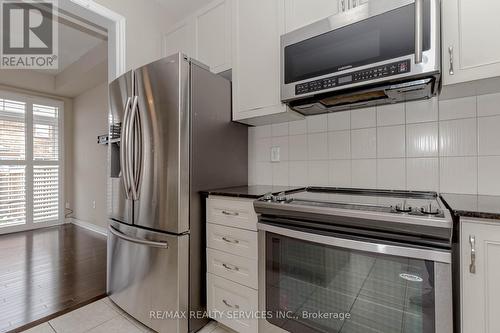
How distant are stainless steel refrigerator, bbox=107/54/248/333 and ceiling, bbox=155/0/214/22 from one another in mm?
1132

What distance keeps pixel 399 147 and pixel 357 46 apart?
0.68 m

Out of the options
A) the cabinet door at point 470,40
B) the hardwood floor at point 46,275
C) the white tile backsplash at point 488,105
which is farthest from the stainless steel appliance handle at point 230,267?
the white tile backsplash at point 488,105

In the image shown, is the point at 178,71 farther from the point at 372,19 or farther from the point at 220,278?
the point at 220,278

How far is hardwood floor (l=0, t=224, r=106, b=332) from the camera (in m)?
→ 1.83

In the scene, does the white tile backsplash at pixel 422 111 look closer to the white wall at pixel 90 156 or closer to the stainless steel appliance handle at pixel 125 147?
the stainless steel appliance handle at pixel 125 147

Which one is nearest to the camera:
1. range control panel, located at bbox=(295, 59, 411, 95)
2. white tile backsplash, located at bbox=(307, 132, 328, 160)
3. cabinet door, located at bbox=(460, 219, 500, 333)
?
cabinet door, located at bbox=(460, 219, 500, 333)

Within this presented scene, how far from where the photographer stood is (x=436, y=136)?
57.2 inches

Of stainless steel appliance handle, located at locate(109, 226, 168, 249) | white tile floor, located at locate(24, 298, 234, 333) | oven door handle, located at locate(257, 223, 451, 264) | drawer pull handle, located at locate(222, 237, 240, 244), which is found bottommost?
white tile floor, located at locate(24, 298, 234, 333)

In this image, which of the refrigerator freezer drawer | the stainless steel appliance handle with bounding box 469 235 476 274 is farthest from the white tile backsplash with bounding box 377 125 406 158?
the refrigerator freezer drawer

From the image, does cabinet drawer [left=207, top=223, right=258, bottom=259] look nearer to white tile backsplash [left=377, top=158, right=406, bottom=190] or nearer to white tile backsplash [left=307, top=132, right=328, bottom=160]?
white tile backsplash [left=307, top=132, right=328, bottom=160]

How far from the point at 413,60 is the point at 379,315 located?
1.15m

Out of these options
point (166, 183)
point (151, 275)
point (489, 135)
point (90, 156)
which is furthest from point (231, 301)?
point (90, 156)

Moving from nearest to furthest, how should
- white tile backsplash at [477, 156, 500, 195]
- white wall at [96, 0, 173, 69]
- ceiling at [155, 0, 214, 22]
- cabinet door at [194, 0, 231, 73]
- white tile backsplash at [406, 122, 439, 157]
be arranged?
white tile backsplash at [477, 156, 500, 195] < white tile backsplash at [406, 122, 439, 157] < cabinet door at [194, 0, 231, 73] < white wall at [96, 0, 173, 69] < ceiling at [155, 0, 214, 22]

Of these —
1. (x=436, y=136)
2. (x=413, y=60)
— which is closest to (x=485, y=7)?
(x=413, y=60)
